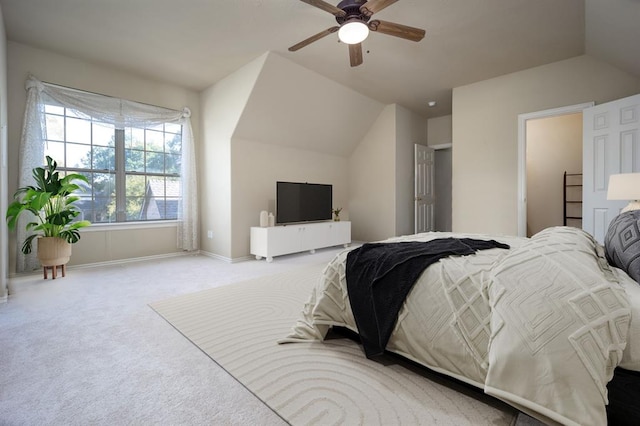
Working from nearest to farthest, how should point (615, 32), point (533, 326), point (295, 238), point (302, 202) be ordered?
point (533, 326)
point (615, 32)
point (295, 238)
point (302, 202)

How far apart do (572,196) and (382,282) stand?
5.36 m

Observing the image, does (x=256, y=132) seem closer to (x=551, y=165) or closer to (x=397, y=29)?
(x=397, y=29)

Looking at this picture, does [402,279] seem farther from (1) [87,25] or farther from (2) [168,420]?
(1) [87,25]

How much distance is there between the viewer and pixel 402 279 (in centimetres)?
158

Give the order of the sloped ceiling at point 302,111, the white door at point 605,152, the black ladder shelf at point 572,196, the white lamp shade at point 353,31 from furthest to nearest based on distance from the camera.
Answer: the black ladder shelf at point 572,196
the sloped ceiling at point 302,111
the white door at point 605,152
the white lamp shade at point 353,31

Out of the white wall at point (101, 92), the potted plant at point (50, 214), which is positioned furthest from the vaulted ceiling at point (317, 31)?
the potted plant at point (50, 214)

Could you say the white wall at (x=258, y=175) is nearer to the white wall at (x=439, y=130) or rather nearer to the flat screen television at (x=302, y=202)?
the flat screen television at (x=302, y=202)

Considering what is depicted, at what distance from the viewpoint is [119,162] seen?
444cm

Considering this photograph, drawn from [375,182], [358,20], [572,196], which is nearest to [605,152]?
[572,196]

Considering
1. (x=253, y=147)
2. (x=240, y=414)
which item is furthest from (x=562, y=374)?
(x=253, y=147)

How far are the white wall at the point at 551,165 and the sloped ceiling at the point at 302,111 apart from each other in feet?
9.69

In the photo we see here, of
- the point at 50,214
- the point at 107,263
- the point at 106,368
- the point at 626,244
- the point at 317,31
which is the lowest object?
the point at 106,368

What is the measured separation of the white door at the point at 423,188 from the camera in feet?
20.1

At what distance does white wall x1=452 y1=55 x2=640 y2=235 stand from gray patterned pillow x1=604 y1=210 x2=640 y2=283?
2.96 m
